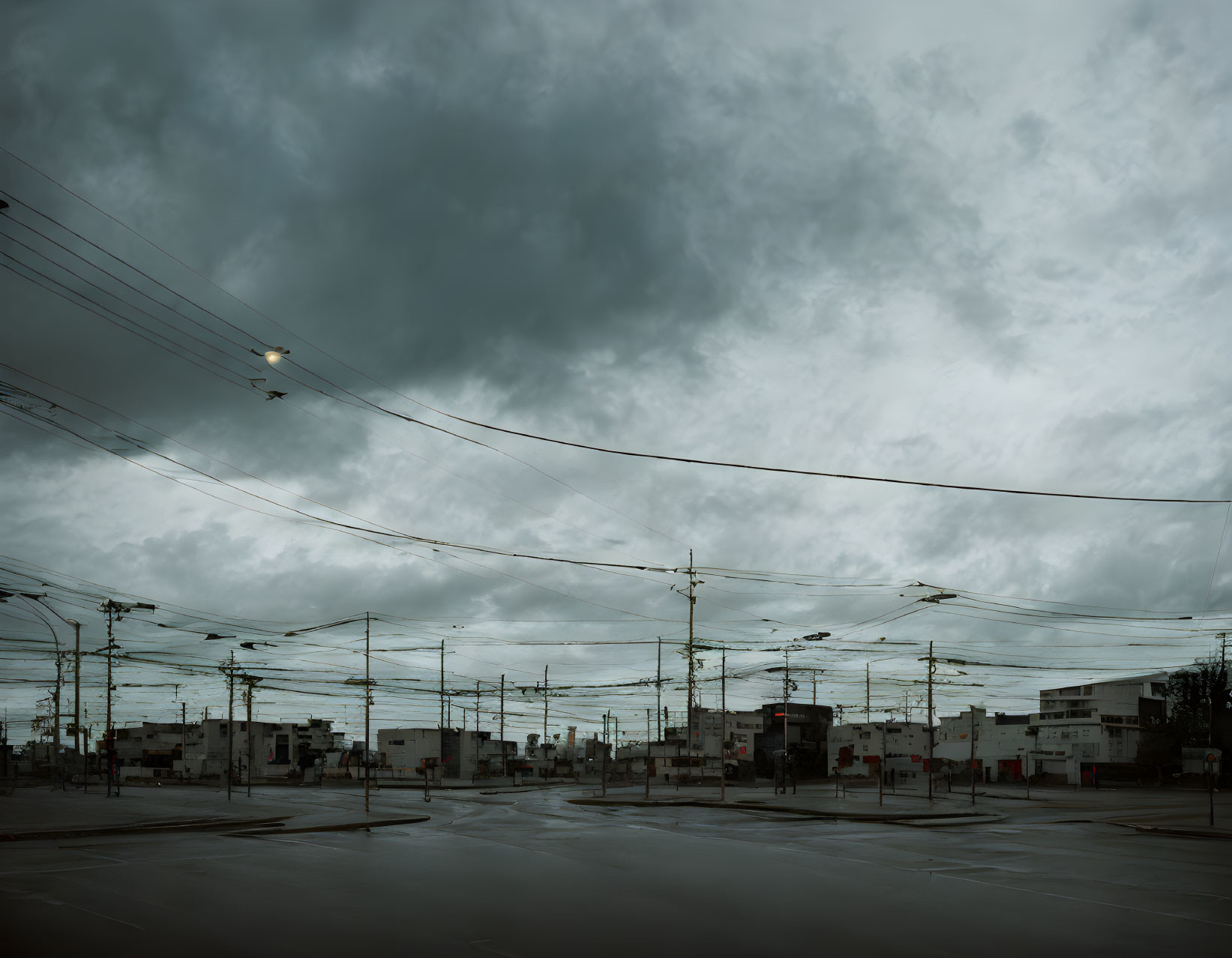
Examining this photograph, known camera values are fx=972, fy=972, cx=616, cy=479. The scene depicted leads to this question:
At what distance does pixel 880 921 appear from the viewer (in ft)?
47.8

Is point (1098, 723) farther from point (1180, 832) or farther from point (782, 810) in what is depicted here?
point (1180, 832)

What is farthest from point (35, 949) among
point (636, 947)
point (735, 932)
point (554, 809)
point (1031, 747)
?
point (1031, 747)

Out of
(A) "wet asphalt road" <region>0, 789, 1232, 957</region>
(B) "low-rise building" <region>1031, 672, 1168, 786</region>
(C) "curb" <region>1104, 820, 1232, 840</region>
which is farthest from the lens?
(B) "low-rise building" <region>1031, 672, 1168, 786</region>

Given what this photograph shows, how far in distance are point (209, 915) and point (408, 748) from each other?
12669 cm

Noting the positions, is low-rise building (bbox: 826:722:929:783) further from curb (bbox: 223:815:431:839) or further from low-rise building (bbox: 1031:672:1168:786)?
curb (bbox: 223:815:431:839)

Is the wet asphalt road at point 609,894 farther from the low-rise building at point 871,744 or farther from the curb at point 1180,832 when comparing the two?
the low-rise building at point 871,744

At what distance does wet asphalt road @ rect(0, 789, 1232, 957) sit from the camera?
504 inches

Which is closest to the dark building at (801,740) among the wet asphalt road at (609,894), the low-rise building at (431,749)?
the low-rise building at (431,749)

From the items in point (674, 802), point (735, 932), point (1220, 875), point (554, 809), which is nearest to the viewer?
point (735, 932)

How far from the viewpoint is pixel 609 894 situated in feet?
55.4

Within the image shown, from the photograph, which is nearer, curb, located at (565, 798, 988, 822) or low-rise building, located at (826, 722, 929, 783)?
curb, located at (565, 798, 988, 822)

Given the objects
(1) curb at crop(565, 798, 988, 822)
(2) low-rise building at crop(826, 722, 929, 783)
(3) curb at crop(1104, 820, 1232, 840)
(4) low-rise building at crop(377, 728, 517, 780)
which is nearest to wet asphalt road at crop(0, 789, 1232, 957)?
(3) curb at crop(1104, 820, 1232, 840)

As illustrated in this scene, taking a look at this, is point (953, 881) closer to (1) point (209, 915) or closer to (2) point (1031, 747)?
(1) point (209, 915)

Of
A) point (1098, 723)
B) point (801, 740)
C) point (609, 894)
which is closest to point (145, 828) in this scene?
point (609, 894)
